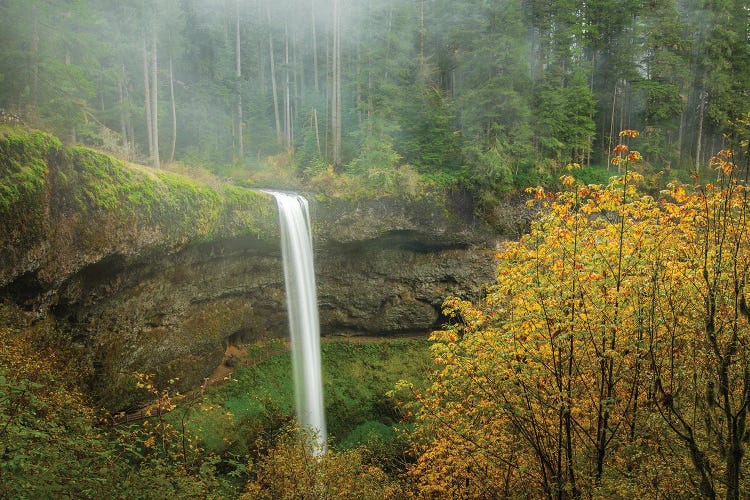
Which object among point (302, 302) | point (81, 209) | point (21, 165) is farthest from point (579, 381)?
point (21, 165)

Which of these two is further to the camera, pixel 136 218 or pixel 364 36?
pixel 364 36

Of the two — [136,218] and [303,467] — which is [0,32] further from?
[303,467]

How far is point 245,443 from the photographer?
49.5 feet

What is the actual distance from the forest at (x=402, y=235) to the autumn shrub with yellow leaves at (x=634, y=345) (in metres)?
0.06

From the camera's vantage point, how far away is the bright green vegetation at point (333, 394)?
15195mm

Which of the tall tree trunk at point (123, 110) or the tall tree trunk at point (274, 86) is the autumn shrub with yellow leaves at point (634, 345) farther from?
the tall tree trunk at point (274, 86)

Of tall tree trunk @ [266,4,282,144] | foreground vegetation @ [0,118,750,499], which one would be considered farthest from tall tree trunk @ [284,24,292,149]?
foreground vegetation @ [0,118,750,499]

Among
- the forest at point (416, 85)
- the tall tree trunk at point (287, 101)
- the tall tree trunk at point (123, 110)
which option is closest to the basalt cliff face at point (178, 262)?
the forest at point (416, 85)

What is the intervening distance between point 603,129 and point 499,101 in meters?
12.1

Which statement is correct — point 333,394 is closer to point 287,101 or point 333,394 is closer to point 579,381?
point 579,381

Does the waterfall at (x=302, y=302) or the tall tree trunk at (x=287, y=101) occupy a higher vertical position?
the tall tree trunk at (x=287, y=101)

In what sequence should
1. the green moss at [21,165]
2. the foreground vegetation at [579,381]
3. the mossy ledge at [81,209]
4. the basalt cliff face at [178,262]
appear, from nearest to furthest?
the foreground vegetation at [579,381]
the green moss at [21,165]
the mossy ledge at [81,209]
the basalt cliff face at [178,262]

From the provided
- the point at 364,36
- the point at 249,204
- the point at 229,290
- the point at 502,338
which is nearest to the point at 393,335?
the point at 229,290

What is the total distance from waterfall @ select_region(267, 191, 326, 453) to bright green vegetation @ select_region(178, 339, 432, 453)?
2.49 ft
